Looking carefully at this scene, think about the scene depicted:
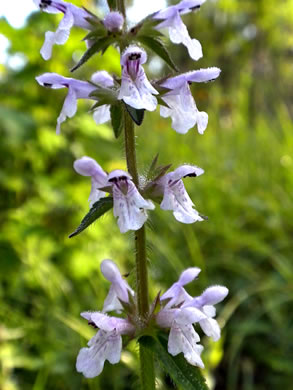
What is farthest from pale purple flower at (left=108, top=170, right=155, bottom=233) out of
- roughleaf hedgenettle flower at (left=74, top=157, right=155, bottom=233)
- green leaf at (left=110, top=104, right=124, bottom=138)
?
green leaf at (left=110, top=104, right=124, bottom=138)

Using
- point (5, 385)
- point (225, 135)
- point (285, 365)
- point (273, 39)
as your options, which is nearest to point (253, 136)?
point (225, 135)

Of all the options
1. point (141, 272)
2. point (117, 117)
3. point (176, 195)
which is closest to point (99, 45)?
point (117, 117)

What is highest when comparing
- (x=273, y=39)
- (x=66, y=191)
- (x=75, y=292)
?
(x=273, y=39)

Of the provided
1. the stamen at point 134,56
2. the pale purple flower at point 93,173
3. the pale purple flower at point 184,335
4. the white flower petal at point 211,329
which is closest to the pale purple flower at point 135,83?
the stamen at point 134,56

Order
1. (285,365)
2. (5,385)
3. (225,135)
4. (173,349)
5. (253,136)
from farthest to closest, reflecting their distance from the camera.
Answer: (225,135), (253,136), (285,365), (5,385), (173,349)

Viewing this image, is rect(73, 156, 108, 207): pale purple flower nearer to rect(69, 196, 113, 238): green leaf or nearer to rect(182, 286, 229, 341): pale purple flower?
rect(69, 196, 113, 238): green leaf

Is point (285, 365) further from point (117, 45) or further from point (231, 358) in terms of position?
point (117, 45)

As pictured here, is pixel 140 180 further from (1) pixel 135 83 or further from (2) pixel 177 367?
(2) pixel 177 367
